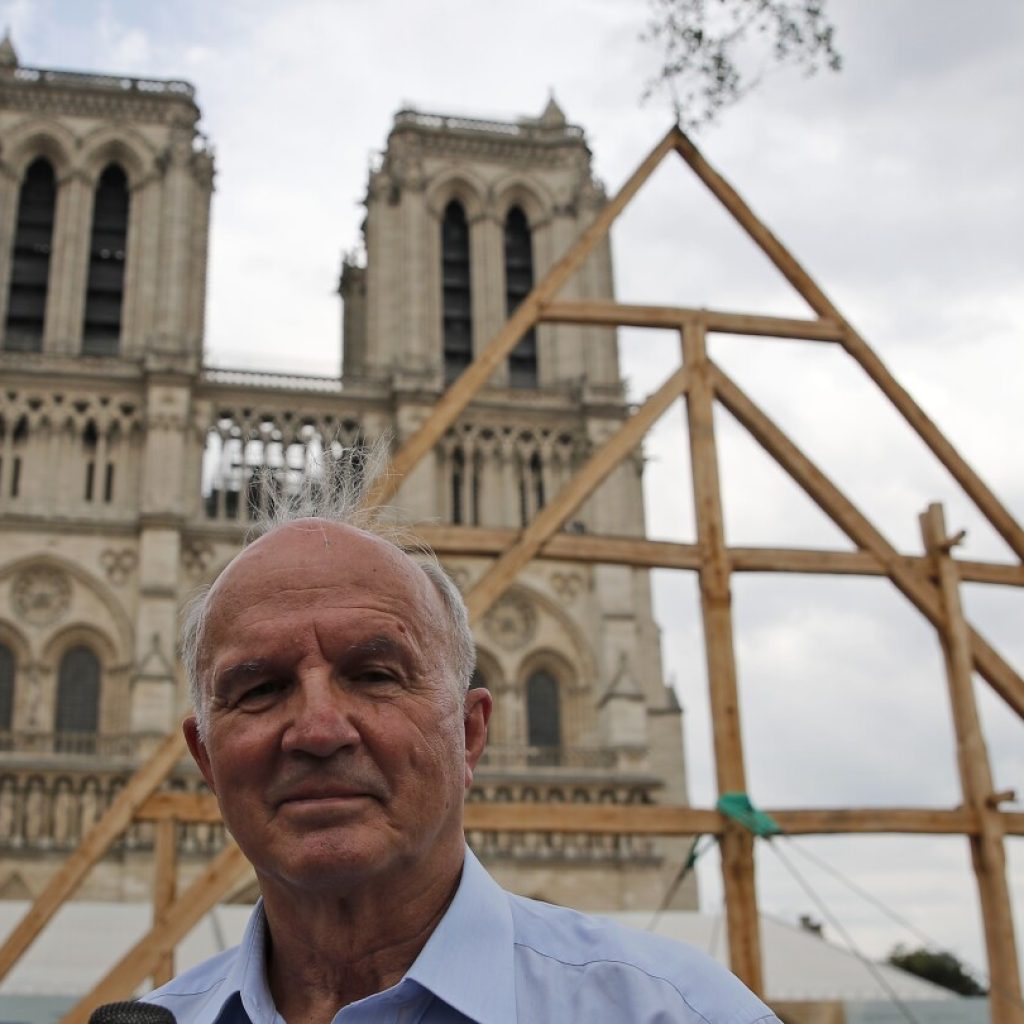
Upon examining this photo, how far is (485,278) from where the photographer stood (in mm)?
32469

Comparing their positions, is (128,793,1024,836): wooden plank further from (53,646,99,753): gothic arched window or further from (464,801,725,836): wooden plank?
(53,646,99,753): gothic arched window

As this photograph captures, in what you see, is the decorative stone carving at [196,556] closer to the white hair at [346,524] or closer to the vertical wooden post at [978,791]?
the vertical wooden post at [978,791]

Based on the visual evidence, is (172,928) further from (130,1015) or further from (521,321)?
(130,1015)

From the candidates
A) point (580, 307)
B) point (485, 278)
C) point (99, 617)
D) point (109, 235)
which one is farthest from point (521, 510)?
point (580, 307)

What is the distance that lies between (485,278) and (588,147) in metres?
5.05

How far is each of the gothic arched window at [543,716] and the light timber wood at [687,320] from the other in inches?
836

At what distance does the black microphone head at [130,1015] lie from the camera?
5.10 feet

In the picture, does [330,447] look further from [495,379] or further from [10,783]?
[495,379]

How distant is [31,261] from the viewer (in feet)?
102

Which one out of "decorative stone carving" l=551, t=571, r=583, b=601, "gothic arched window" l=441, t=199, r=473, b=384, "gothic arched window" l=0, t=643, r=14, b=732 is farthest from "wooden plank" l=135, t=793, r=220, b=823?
"gothic arched window" l=441, t=199, r=473, b=384

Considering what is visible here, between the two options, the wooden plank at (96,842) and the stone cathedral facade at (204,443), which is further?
the stone cathedral facade at (204,443)

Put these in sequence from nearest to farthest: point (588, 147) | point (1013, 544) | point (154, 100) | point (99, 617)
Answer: point (1013, 544)
point (99, 617)
point (154, 100)
point (588, 147)

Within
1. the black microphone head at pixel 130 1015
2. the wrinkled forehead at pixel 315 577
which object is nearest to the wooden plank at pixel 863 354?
the wrinkled forehead at pixel 315 577

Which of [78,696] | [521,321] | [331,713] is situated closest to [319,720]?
[331,713]
